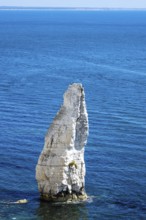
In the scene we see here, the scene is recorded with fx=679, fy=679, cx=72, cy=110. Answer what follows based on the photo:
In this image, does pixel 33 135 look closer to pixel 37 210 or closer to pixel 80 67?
pixel 37 210

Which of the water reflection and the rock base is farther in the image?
the rock base

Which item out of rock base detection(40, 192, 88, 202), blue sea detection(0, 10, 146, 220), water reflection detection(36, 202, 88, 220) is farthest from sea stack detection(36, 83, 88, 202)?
blue sea detection(0, 10, 146, 220)

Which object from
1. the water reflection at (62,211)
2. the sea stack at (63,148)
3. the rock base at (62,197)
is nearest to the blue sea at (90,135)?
the water reflection at (62,211)

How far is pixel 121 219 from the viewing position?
62.2m

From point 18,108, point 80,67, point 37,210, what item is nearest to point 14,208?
point 37,210

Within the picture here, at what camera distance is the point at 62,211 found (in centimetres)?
6406

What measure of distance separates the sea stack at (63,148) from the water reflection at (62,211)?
137 centimetres

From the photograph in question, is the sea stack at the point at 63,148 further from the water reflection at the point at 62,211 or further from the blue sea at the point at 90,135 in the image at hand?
the blue sea at the point at 90,135

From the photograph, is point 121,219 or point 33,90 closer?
point 121,219

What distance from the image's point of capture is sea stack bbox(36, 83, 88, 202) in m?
65.4

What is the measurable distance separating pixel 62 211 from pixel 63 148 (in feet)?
19.9

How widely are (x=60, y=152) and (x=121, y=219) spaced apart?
8882 mm

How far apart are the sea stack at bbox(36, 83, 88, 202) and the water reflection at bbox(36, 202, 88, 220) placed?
1369mm

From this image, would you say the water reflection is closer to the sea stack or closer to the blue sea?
the blue sea
